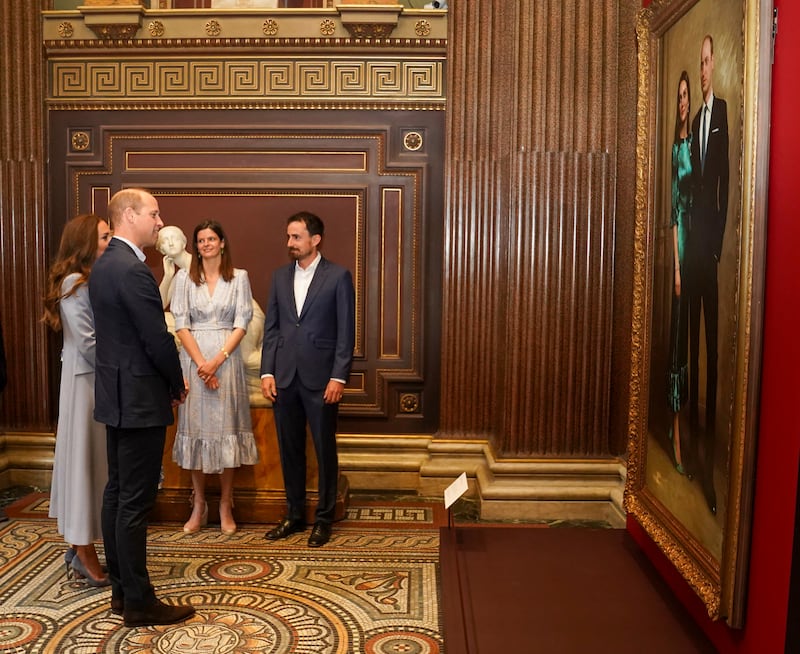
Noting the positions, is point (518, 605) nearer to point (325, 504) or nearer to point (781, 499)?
point (781, 499)

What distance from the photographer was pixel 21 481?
4.93 m

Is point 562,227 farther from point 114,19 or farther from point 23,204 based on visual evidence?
point 23,204

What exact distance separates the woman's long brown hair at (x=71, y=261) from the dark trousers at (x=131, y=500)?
659mm

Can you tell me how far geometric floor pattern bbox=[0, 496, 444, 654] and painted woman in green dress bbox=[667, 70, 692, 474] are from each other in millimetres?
1267

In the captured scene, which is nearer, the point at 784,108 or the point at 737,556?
the point at 784,108

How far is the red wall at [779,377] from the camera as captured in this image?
1645mm

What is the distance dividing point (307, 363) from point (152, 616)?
57.1 inches

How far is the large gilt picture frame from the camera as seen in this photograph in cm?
179

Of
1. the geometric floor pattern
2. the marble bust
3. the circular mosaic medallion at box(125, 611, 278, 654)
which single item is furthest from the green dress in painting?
the marble bust

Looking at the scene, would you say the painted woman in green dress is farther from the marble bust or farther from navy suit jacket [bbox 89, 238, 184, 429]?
the marble bust

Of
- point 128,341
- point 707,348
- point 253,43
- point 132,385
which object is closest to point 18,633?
point 132,385

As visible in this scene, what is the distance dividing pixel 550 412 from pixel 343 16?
2.79m

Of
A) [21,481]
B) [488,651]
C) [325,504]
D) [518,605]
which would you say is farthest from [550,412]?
[21,481]

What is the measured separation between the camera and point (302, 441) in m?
3.97
